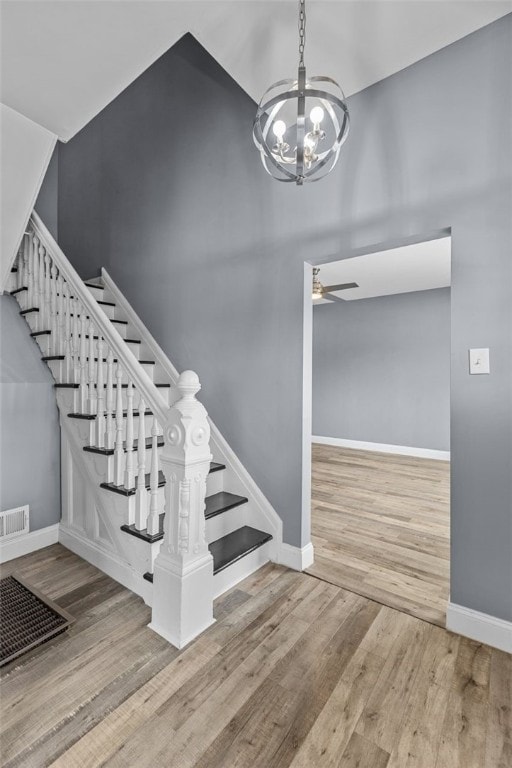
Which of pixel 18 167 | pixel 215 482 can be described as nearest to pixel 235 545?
pixel 215 482

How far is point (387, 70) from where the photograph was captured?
195 centimetres

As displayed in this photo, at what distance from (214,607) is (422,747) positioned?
3.46 feet

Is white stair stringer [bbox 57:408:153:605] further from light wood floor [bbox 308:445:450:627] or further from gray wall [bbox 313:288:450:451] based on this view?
gray wall [bbox 313:288:450:451]

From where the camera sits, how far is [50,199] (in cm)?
409

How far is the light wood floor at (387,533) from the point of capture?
2.15 meters

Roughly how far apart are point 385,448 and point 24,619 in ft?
17.6

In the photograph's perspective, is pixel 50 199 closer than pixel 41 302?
No

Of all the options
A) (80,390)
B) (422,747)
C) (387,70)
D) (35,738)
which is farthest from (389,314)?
(35,738)

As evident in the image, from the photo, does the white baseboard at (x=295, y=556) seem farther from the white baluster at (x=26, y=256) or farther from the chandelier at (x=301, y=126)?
the white baluster at (x=26, y=256)

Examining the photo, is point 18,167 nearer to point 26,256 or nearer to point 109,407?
point 26,256

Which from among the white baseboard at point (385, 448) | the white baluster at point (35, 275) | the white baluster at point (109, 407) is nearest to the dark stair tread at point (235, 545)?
the white baluster at point (109, 407)

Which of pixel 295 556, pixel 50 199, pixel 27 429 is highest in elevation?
pixel 50 199

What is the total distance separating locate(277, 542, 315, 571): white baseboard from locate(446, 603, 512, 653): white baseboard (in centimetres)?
82

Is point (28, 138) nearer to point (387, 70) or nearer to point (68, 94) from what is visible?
point (68, 94)
